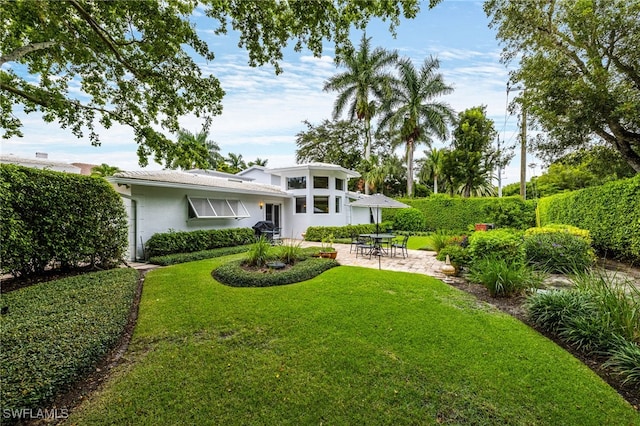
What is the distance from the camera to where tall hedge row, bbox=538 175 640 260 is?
27.1 ft

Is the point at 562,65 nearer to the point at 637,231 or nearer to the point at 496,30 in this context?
the point at 496,30

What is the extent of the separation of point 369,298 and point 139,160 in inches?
295

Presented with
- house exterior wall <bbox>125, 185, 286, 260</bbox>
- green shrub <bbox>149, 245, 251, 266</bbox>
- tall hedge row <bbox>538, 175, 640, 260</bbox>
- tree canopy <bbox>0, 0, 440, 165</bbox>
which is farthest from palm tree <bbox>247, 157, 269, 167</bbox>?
tall hedge row <bbox>538, 175, 640, 260</bbox>

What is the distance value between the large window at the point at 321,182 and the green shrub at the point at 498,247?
13.0 meters

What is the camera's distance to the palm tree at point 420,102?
25438 mm

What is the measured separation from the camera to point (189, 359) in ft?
11.7

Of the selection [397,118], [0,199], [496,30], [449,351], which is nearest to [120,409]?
[449,351]

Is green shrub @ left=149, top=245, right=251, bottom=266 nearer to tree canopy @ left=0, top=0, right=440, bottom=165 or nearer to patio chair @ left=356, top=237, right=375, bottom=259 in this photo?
tree canopy @ left=0, top=0, right=440, bottom=165

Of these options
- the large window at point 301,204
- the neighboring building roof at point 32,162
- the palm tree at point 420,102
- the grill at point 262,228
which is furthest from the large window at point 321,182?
the neighboring building roof at point 32,162

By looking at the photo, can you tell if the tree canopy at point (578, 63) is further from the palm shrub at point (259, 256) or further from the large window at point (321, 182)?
the palm shrub at point (259, 256)

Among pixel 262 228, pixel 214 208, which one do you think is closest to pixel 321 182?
pixel 262 228

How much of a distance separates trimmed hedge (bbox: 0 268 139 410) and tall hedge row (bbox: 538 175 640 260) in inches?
460

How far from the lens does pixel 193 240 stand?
1159 cm

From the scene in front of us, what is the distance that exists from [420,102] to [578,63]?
15.5m
